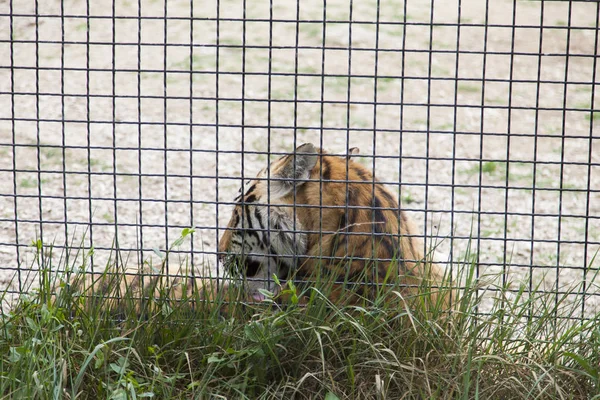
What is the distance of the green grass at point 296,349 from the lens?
328cm

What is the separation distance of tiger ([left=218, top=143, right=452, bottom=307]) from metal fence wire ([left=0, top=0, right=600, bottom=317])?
0.31m

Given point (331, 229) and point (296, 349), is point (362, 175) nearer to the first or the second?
point (331, 229)

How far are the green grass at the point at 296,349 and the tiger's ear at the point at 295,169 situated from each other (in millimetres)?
660

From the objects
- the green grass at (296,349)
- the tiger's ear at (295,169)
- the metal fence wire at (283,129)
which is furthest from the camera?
the metal fence wire at (283,129)

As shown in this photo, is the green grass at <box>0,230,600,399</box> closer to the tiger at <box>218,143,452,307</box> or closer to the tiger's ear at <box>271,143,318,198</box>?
the tiger at <box>218,143,452,307</box>

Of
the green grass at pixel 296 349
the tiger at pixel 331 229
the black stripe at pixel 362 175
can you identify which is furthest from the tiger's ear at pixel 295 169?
the green grass at pixel 296 349

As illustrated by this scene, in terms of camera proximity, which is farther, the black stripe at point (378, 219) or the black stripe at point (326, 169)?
the black stripe at point (326, 169)

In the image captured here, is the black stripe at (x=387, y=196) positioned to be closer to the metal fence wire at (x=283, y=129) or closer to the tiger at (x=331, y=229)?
the tiger at (x=331, y=229)

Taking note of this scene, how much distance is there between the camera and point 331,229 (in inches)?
156

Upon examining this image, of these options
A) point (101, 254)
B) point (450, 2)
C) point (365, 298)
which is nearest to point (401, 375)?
point (365, 298)

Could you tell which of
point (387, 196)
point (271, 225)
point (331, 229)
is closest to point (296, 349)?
point (331, 229)

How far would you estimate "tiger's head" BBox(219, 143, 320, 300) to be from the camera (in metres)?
3.88

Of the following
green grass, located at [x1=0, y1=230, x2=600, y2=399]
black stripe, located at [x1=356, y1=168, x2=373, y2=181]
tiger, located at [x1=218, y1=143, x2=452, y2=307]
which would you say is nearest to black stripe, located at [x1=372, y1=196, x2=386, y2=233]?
tiger, located at [x1=218, y1=143, x2=452, y2=307]

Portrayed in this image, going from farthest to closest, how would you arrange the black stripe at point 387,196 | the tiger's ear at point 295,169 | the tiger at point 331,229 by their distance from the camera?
the black stripe at point 387,196, the tiger's ear at point 295,169, the tiger at point 331,229
